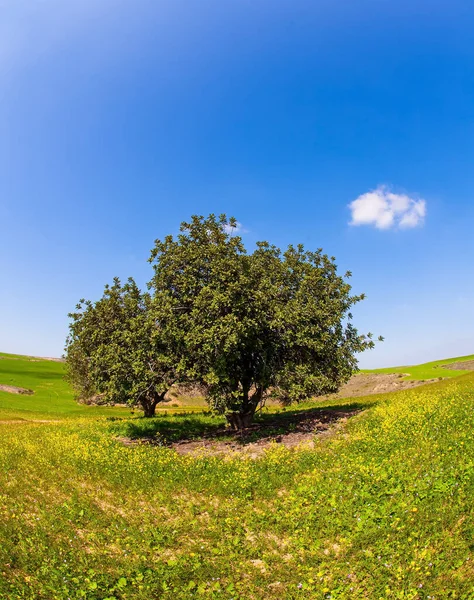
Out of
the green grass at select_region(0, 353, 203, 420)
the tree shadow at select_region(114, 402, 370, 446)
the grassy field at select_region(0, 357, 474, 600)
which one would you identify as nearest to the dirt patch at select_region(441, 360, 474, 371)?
the green grass at select_region(0, 353, 203, 420)

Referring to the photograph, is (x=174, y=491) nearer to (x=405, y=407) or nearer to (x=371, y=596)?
(x=371, y=596)

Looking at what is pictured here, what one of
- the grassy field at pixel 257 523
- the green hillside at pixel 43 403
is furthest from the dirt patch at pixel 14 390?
the grassy field at pixel 257 523

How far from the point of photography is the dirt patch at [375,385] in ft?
228

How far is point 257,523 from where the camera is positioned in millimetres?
10477

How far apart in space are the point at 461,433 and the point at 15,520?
15.8 m

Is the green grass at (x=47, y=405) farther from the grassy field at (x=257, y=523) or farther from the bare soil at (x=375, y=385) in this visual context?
the grassy field at (x=257, y=523)

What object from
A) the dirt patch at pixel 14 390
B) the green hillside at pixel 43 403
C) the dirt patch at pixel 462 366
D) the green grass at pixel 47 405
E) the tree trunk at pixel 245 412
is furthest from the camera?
the dirt patch at pixel 462 366

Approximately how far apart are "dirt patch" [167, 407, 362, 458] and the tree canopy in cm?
176

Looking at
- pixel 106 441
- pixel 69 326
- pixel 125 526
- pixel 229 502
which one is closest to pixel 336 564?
pixel 229 502

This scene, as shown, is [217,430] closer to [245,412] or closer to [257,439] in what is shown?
[245,412]

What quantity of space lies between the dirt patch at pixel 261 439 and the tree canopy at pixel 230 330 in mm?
1760

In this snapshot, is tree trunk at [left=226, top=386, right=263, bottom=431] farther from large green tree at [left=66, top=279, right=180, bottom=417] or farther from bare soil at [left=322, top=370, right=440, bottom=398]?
bare soil at [left=322, top=370, right=440, bottom=398]

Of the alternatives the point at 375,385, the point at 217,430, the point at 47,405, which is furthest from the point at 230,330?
the point at 375,385

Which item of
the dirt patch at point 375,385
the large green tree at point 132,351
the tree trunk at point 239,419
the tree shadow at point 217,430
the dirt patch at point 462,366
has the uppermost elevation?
the large green tree at point 132,351
